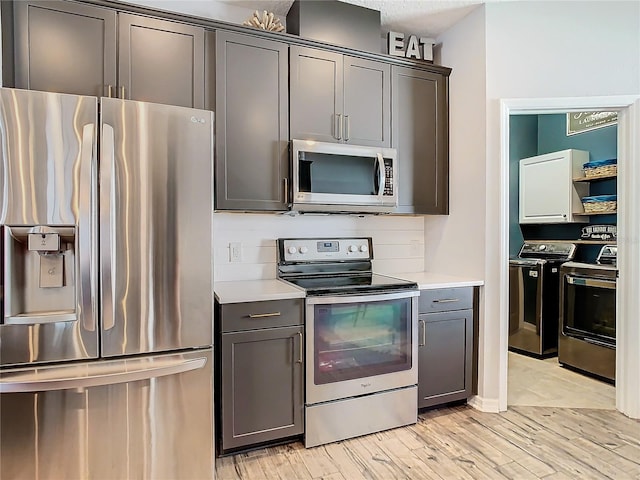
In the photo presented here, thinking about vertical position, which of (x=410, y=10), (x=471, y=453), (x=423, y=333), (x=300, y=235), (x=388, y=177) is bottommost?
(x=471, y=453)

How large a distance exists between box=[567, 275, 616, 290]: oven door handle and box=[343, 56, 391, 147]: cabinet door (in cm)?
210

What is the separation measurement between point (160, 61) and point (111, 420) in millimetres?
1817

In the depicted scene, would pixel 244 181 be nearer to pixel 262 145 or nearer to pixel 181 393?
pixel 262 145

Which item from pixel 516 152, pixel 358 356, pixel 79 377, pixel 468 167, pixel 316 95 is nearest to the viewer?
pixel 79 377

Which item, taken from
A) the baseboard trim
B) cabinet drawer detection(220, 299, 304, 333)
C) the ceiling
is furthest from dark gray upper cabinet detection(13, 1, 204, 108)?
the baseboard trim

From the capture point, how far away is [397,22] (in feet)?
9.43

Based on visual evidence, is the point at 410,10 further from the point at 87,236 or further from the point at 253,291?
the point at 87,236


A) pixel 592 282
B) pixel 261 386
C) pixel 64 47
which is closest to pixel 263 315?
pixel 261 386

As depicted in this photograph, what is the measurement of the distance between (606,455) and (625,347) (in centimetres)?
79

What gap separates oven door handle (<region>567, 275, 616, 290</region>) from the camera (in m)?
3.11

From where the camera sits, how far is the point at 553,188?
12.9 feet

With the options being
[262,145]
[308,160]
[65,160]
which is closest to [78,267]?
[65,160]

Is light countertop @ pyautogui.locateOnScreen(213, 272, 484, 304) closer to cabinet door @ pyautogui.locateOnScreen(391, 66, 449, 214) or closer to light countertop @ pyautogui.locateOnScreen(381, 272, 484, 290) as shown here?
light countertop @ pyautogui.locateOnScreen(381, 272, 484, 290)

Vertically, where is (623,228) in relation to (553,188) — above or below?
below
